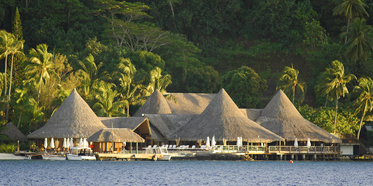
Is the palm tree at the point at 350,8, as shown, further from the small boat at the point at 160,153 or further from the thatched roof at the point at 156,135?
the small boat at the point at 160,153

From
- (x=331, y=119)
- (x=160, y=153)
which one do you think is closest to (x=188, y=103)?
(x=160, y=153)

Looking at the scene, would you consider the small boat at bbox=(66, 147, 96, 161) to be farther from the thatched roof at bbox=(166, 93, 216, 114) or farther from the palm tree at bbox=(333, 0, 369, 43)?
the palm tree at bbox=(333, 0, 369, 43)

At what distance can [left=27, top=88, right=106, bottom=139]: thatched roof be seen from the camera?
1781 inches

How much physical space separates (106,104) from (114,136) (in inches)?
375

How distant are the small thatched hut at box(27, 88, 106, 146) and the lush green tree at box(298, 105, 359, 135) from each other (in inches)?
833

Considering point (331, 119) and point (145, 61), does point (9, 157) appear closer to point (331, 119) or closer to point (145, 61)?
point (145, 61)

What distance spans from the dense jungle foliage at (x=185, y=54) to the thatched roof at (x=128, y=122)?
291 centimetres

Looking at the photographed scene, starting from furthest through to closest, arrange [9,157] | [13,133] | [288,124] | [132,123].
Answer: [288,124]
[132,123]
[13,133]
[9,157]

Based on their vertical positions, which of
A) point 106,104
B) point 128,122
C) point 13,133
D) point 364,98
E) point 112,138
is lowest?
point 112,138

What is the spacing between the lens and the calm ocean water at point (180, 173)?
32594 millimetres

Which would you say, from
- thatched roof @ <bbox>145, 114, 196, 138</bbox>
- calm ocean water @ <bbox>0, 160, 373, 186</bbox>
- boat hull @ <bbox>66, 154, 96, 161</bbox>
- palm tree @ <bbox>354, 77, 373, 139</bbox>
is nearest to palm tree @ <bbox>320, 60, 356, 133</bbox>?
palm tree @ <bbox>354, 77, 373, 139</bbox>

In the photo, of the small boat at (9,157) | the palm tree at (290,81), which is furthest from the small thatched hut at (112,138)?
the palm tree at (290,81)

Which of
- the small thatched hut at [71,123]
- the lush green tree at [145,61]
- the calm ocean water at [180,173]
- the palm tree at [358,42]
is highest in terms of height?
the palm tree at [358,42]

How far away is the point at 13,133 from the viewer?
47844 mm
